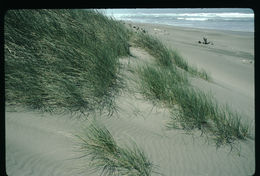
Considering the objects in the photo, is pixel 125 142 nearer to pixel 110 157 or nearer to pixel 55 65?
pixel 110 157

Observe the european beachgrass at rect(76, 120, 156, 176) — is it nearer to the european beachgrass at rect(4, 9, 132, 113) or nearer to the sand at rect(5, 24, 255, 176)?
the sand at rect(5, 24, 255, 176)

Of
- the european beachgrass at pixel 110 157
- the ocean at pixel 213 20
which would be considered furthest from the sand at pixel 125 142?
the ocean at pixel 213 20

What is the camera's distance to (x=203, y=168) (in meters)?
1.82

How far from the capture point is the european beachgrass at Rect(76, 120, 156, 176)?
1.70 metres

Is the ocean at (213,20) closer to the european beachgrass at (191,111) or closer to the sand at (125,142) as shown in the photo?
the european beachgrass at (191,111)

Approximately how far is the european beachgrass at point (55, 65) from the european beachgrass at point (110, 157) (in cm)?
55

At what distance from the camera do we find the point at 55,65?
271cm

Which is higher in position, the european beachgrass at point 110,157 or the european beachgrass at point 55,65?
the european beachgrass at point 55,65

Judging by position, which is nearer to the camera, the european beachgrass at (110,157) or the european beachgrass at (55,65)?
the european beachgrass at (110,157)

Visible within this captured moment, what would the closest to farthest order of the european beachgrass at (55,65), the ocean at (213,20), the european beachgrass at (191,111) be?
the european beachgrass at (191,111), the european beachgrass at (55,65), the ocean at (213,20)

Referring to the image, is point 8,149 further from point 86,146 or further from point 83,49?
point 83,49

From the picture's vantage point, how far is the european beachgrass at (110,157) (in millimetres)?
1704

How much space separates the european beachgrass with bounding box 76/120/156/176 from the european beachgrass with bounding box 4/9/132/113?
21.7 inches
